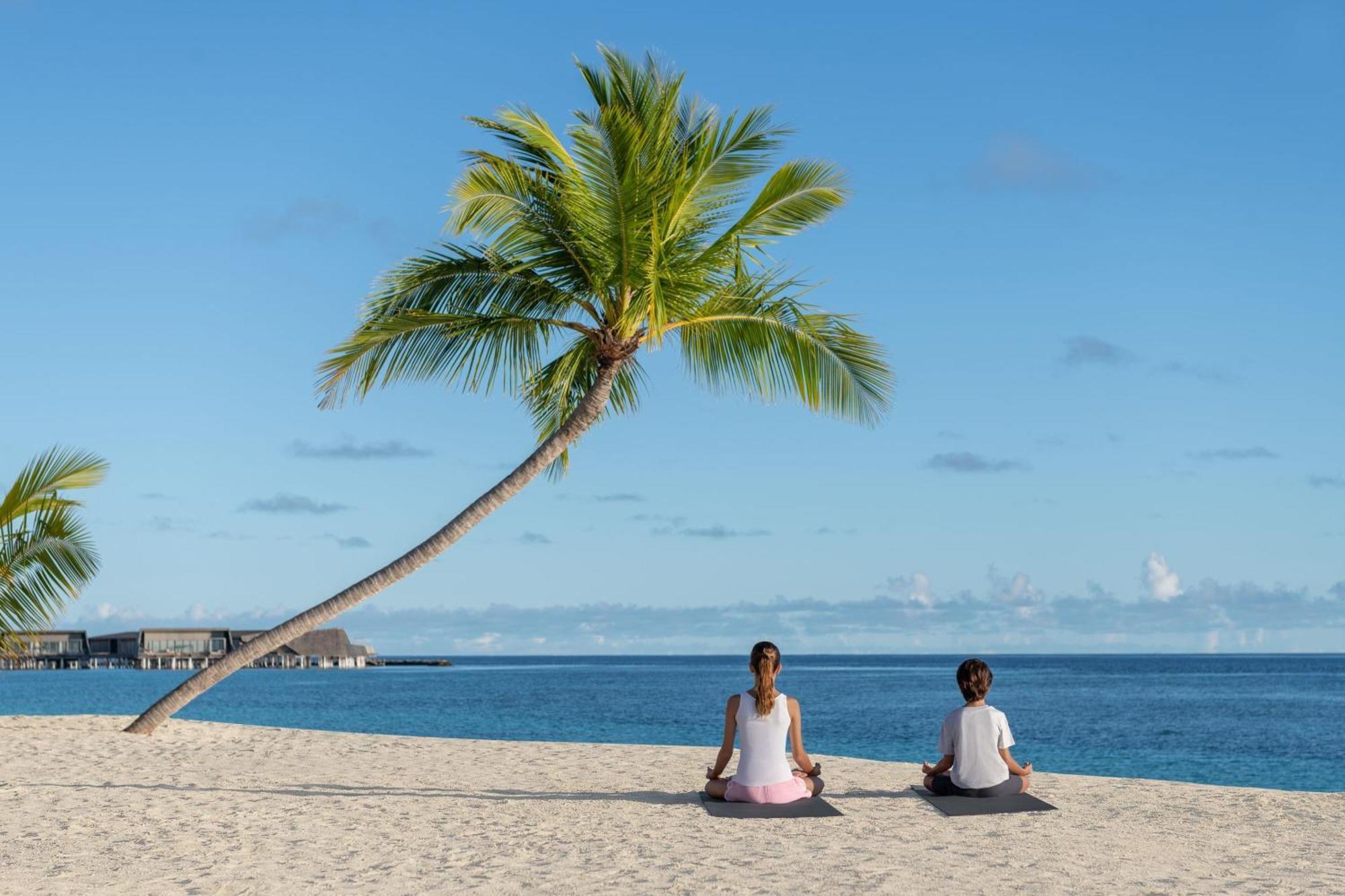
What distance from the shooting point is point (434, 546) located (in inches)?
606

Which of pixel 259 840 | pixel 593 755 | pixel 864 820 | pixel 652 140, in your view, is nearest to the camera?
pixel 259 840

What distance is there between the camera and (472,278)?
15.9 metres

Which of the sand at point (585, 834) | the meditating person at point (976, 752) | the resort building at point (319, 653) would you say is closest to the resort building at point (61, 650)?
the resort building at point (319, 653)

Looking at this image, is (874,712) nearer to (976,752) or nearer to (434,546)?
(434,546)

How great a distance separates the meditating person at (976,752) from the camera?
919cm

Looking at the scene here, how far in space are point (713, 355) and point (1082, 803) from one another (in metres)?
7.31

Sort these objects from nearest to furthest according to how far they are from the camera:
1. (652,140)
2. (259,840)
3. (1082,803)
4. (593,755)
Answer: (259,840) < (1082,803) < (593,755) < (652,140)

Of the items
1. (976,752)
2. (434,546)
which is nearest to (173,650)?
(434,546)

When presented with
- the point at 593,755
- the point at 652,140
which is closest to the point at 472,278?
the point at 652,140

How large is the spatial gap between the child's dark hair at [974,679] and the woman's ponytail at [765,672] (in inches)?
52.6

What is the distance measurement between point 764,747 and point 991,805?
1.76 m

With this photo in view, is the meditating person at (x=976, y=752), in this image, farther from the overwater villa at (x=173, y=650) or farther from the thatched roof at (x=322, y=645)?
the thatched roof at (x=322, y=645)

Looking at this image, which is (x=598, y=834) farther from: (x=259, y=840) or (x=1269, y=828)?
(x=1269, y=828)

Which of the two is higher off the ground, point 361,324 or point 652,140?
point 652,140
